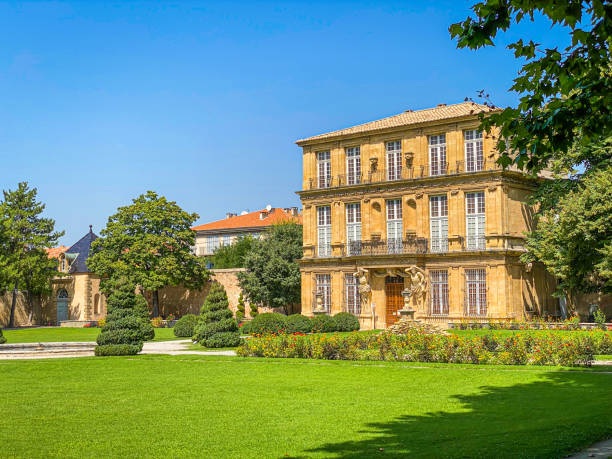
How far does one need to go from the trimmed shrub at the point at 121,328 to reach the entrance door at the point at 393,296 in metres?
19.4

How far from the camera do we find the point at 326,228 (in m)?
46.1

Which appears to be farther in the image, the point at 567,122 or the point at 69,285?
the point at 69,285

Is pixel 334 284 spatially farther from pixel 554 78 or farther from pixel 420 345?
pixel 554 78

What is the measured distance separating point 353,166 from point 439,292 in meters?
9.45

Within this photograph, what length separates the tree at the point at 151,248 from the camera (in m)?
55.8

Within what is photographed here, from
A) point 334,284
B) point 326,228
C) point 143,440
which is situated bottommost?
point 143,440

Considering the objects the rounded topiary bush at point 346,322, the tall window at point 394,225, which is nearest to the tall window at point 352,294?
the tall window at point 394,225

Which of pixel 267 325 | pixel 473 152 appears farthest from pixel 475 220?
pixel 267 325

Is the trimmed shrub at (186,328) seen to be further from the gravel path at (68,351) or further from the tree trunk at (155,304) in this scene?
the tree trunk at (155,304)

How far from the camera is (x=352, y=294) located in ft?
145

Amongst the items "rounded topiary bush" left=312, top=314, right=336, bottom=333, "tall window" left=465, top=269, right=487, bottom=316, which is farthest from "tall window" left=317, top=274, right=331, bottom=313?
"tall window" left=465, top=269, right=487, bottom=316

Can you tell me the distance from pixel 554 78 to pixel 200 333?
23.2m

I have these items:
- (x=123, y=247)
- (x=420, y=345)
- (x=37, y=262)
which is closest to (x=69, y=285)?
(x=37, y=262)

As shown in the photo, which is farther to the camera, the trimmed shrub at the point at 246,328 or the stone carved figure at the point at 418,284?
the stone carved figure at the point at 418,284
